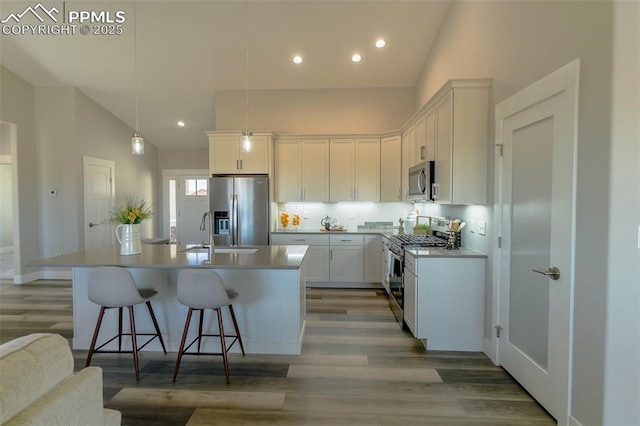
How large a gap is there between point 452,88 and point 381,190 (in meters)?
2.51

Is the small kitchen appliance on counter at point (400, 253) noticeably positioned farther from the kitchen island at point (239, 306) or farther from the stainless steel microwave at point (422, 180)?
the kitchen island at point (239, 306)

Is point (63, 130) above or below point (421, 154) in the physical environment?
above

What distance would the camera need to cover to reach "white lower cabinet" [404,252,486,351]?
3.04 meters

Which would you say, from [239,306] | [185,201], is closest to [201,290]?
[239,306]

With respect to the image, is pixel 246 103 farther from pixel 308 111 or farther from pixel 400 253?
pixel 400 253

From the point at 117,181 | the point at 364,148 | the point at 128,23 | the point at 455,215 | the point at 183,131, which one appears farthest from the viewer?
the point at 183,131

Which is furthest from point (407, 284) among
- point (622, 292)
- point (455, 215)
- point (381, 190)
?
point (381, 190)

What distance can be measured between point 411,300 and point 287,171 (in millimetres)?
3064

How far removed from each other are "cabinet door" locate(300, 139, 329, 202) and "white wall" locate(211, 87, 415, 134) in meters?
0.43

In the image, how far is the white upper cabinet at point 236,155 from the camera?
5.26 m

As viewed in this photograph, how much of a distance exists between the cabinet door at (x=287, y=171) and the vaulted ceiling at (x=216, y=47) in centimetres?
109

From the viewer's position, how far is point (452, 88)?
9.96ft

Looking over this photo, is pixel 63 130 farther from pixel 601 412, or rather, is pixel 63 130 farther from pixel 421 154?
pixel 601 412

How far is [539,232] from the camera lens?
7.42 ft
